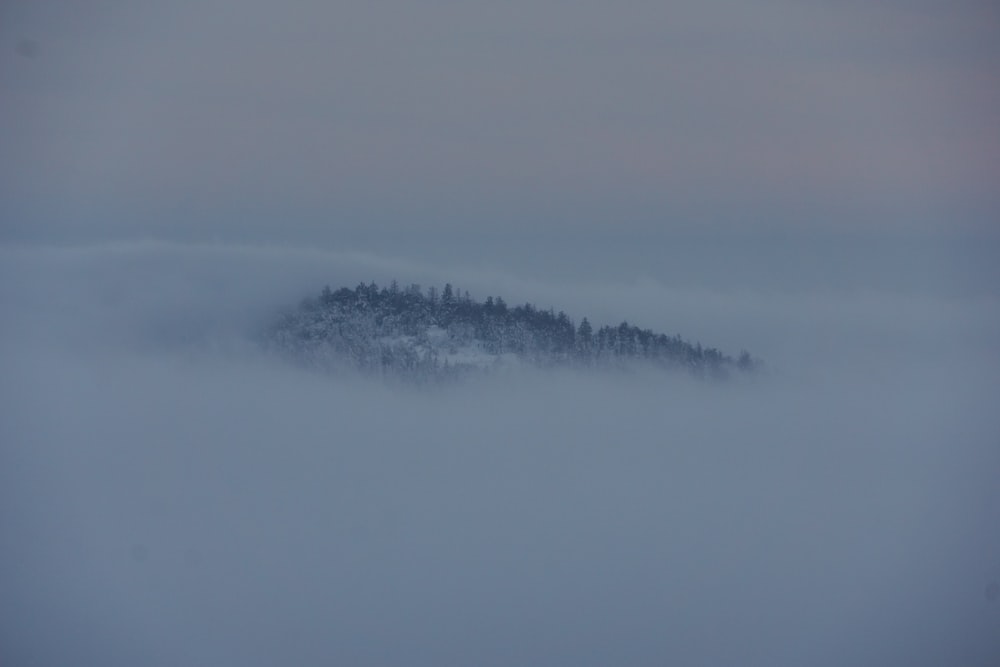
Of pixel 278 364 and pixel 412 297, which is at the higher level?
pixel 412 297

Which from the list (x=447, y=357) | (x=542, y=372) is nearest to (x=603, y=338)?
(x=542, y=372)

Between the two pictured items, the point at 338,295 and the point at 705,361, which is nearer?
the point at 338,295

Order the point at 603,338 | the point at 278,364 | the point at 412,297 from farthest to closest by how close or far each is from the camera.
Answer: the point at 278,364 → the point at 603,338 → the point at 412,297

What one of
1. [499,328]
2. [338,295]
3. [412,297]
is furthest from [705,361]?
[338,295]

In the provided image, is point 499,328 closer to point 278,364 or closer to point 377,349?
point 377,349

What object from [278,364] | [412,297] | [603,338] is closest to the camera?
[412,297]

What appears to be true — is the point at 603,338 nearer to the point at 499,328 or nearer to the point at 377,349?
the point at 499,328


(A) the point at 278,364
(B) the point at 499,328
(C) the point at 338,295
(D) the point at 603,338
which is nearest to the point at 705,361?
(D) the point at 603,338

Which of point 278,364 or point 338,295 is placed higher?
point 338,295

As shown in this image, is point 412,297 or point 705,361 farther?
point 705,361
